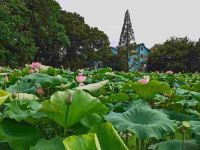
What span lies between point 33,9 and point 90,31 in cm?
1318

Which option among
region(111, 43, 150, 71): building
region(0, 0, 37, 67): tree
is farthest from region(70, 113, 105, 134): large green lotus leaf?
region(111, 43, 150, 71): building

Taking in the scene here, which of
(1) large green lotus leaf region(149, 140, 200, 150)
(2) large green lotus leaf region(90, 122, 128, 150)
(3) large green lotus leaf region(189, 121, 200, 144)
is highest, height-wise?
(2) large green lotus leaf region(90, 122, 128, 150)

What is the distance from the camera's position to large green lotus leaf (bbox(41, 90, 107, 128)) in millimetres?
1611

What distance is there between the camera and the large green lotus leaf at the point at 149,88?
9.03 ft

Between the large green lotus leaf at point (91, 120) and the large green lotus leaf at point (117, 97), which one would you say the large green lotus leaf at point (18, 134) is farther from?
the large green lotus leaf at point (117, 97)

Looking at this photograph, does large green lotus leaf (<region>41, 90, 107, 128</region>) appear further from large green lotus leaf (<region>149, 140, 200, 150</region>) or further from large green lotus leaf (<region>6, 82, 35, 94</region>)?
large green lotus leaf (<region>6, 82, 35, 94</region>)

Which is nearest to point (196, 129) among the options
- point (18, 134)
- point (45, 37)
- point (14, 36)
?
point (18, 134)

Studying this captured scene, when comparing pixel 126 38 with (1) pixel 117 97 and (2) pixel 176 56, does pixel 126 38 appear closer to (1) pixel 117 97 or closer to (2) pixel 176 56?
(2) pixel 176 56

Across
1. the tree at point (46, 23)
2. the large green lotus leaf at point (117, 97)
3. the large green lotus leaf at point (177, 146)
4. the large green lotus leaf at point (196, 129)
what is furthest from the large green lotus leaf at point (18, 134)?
the tree at point (46, 23)

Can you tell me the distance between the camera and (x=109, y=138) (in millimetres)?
1404

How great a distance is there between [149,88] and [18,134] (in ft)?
4.16

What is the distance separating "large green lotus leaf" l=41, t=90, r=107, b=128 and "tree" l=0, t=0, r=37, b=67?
977 inches

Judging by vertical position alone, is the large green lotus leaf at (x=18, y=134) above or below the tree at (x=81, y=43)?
below

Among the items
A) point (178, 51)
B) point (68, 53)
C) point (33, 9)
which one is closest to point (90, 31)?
point (68, 53)
